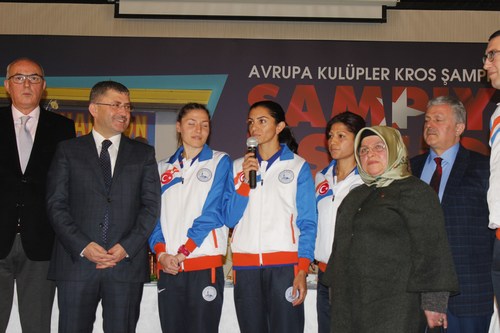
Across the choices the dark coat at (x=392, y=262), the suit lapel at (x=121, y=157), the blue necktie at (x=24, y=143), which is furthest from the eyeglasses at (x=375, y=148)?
the blue necktie at (x=24, y=143)

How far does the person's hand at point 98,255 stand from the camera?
328 cm

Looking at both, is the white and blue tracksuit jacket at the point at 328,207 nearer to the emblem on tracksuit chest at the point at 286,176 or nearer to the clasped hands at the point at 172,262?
the emblem on tracksuit chest at the point at 286,176

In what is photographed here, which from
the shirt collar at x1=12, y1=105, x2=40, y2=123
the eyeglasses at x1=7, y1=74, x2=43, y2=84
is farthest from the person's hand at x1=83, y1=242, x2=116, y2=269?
the eyeglasses at x1=7, y1=74, x2=43, y2=84

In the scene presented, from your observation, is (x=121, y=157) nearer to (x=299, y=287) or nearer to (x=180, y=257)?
(x=180, y=257)

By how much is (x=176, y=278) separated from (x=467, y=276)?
1.62 metres

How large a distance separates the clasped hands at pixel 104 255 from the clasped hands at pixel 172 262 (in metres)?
0.26

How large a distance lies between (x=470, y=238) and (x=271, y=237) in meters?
1.11

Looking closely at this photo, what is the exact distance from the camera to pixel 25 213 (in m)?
3.53

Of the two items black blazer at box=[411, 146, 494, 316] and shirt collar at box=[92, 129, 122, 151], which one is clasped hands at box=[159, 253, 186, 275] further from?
black blazer at box=[411, 146, 494, 316]

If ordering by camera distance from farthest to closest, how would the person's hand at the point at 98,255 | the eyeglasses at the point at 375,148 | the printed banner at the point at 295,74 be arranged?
the printed banner at the point at 295,74
the person's hand at the point at 98,255
the eyeglasses at the point at 375,148

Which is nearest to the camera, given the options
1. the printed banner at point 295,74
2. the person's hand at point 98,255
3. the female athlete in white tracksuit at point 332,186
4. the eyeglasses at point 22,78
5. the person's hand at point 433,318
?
the person's hand at point 433,318

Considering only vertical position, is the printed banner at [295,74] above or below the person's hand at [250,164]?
above

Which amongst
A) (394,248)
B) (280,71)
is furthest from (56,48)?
(394,248)

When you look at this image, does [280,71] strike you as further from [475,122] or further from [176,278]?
[176,278]
